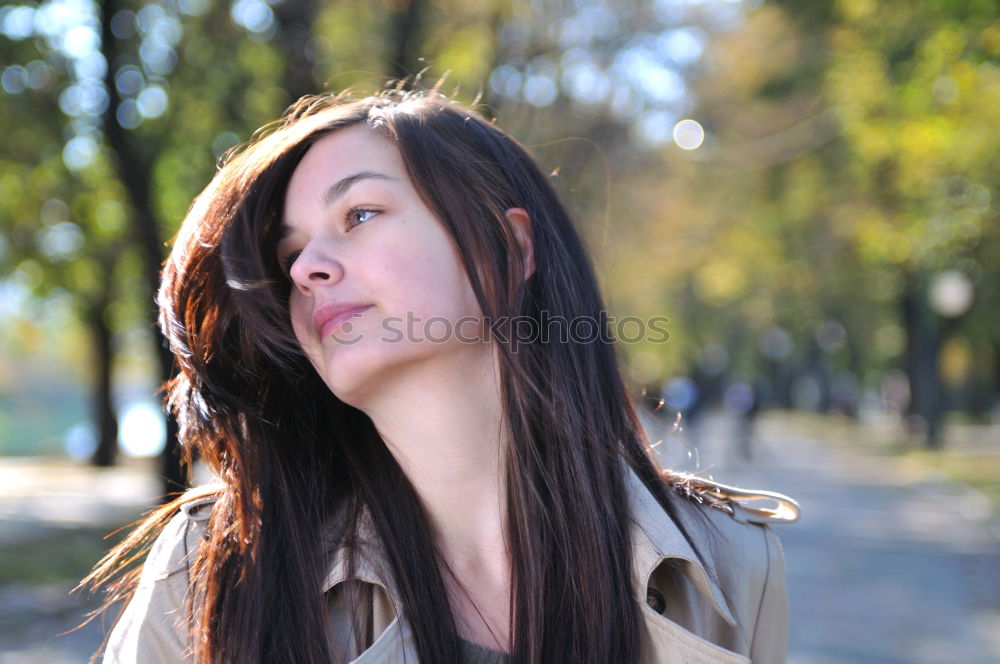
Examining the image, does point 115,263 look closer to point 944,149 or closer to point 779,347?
point 944,149

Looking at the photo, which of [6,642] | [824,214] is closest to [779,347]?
[824,214]

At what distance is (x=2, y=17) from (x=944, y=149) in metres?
11.0

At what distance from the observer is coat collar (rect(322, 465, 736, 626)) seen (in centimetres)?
189

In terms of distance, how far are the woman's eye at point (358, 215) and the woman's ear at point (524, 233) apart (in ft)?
0.91

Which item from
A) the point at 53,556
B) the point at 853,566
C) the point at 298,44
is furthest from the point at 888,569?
the point at 53,556

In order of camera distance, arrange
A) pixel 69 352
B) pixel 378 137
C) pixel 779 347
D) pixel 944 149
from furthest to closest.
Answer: pixel 779 347 → pixel 69 352 → pixel 944 149 → pixel 378 137

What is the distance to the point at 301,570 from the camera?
190 cm

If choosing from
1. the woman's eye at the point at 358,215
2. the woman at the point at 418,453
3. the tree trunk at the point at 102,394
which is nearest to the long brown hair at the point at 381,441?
the woman at the point at 418,453

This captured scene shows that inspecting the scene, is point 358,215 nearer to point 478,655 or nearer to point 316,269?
point 316,269

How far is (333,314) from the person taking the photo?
1949 mm

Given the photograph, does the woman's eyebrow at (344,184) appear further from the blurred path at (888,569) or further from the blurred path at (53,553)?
the blurred path at (53,553)

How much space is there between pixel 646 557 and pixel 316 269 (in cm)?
87

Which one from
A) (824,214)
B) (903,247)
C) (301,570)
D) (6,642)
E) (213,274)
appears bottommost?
(6,642)

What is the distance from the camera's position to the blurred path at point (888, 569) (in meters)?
6.95
